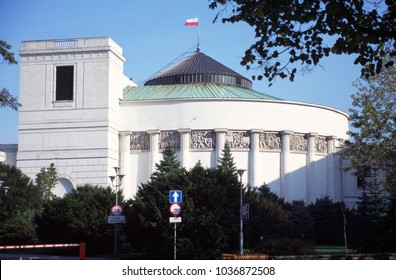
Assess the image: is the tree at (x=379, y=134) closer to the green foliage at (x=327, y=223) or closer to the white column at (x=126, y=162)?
the green foliage at (x=327, y=223)

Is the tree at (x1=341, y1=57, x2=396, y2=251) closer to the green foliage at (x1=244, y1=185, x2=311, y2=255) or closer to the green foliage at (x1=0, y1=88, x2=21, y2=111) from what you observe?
the green foliage at (x1=244, y1=185, x2=311, y2=255)

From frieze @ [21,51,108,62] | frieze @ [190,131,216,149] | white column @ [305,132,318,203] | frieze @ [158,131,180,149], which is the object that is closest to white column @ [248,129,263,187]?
frieze @ [190,131,216,149]

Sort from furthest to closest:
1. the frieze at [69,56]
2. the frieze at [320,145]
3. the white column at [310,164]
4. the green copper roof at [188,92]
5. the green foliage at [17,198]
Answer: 1. the frieze at [320,145]
2. the green copper roof at [188,92]
3. the white column at [310,164]
4. the frieze at [69,56]
5. the green foliage at [17,198]

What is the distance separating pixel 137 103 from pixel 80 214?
2768cm

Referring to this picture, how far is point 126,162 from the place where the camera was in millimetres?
64750

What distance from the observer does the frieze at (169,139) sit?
63.3m

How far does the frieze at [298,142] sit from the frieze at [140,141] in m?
13.3

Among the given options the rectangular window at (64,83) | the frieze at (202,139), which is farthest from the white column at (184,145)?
the rectangular window at (64,83)

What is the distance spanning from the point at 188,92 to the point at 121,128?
7395mm

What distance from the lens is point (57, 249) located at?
3925 centimetres

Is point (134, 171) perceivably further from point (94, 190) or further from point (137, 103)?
point (94, 190)

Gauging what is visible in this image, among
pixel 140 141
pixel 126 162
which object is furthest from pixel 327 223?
pixel 126 162

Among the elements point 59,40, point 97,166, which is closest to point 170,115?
point 97,166

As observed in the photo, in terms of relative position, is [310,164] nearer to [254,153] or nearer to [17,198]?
[254,153]
